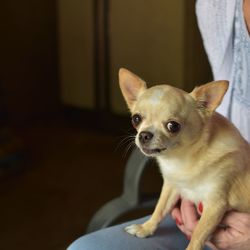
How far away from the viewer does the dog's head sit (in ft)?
2.46

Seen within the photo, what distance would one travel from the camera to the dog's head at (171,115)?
2.46 ft

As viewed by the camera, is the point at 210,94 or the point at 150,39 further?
the point at 150,39

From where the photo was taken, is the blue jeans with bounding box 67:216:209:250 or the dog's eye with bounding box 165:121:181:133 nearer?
the dog's eye with bounding box 165:121:181:133

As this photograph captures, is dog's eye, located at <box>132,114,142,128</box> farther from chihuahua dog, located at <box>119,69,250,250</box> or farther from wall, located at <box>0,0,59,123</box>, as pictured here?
wall, located at <box>0,0,59,123</box>

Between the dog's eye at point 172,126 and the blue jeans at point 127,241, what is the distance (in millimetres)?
248

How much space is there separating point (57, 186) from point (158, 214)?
1.45 m

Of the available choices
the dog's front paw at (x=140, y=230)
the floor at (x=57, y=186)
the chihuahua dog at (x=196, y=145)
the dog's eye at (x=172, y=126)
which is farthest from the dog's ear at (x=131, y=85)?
the floor at (x=57, y=186)

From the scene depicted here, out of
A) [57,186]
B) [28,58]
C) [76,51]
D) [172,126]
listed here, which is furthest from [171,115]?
[28,58]

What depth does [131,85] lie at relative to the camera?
0.84 m

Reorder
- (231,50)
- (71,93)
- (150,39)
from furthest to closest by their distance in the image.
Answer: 1. (71,93)
2. (150,39)
3. (231,50)

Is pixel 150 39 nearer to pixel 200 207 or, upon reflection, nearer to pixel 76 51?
pixel 76 51

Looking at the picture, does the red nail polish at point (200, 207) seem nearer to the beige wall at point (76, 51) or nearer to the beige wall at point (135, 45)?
the beige wall at point (135, 45)

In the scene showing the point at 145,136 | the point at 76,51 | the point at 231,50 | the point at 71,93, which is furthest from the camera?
the point at 71,93

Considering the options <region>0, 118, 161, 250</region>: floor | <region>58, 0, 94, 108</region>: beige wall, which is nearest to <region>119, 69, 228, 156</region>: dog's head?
<region>0, 118, 161, 250</region>: floor
